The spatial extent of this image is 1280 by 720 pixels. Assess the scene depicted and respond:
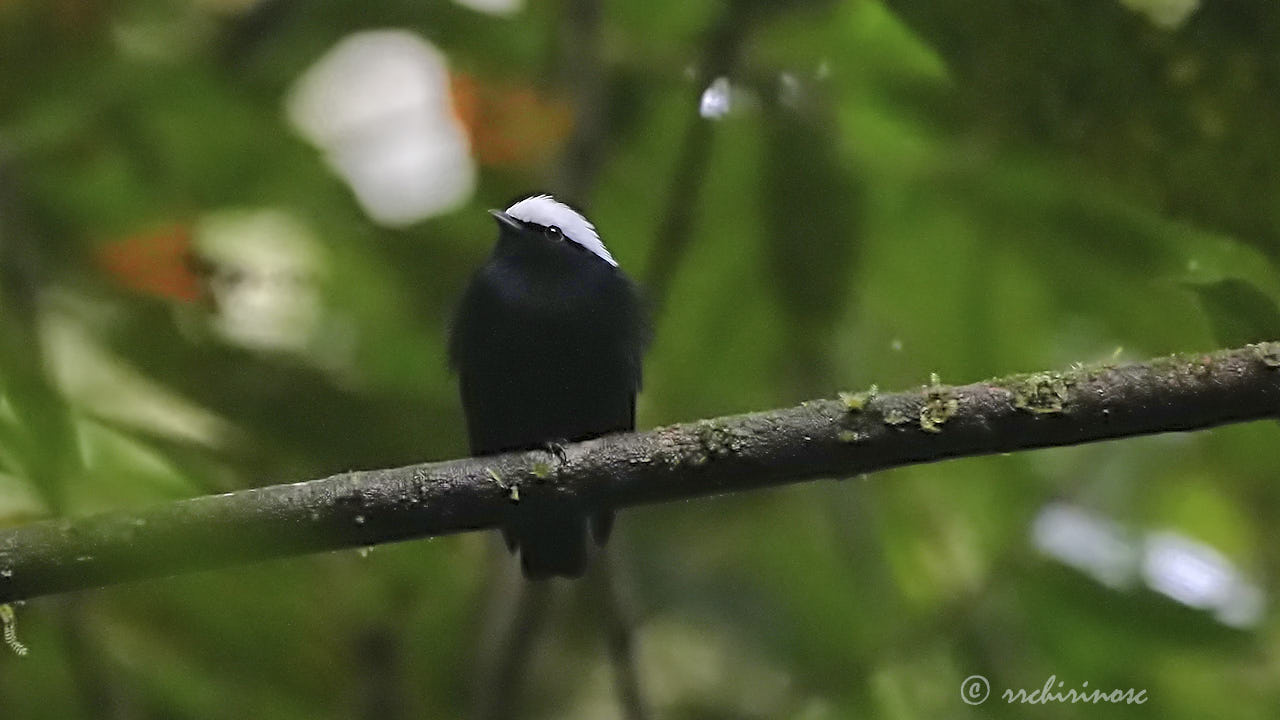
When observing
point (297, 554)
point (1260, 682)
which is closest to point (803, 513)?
point (1260, 682)

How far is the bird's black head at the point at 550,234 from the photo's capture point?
322 cm

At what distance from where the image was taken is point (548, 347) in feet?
10.3

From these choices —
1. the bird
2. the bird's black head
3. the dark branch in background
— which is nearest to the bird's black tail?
the bird

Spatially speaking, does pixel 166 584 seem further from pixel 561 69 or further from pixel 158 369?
pixel 561 69

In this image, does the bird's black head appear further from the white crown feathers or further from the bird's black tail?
the bird's black tail

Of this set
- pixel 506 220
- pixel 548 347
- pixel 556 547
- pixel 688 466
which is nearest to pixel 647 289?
pixel 548 347

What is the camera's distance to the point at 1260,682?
3.30m

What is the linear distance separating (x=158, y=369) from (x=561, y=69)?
1.15 meters

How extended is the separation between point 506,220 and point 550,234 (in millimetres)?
104

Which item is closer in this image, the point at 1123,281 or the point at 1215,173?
the point at 1215,173

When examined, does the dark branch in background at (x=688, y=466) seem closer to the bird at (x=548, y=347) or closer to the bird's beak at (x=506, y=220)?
the bird at (x=548, y=347)

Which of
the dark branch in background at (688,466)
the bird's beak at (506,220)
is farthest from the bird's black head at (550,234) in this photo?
the dark branch in background at (688,466)

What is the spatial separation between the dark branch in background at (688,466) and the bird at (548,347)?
955 millimetres

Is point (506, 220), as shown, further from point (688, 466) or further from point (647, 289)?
point (688, 466)
